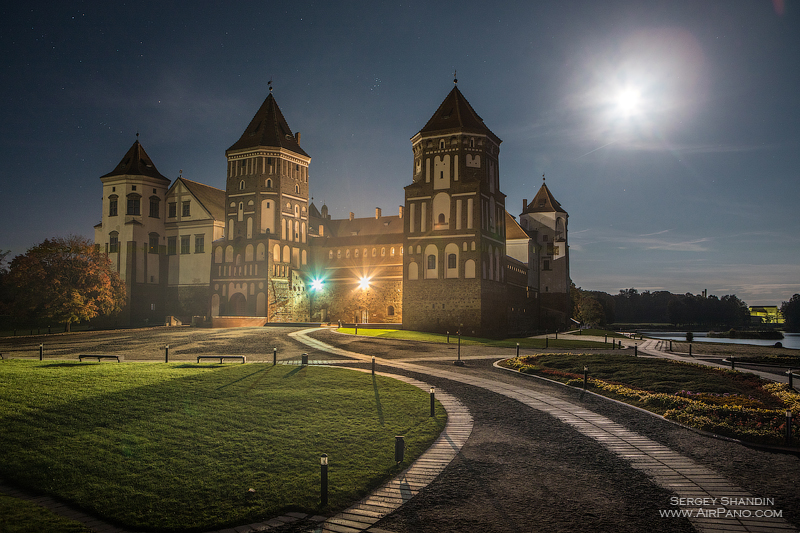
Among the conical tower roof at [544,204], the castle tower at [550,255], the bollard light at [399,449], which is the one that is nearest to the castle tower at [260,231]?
the castle tower at [550,255]

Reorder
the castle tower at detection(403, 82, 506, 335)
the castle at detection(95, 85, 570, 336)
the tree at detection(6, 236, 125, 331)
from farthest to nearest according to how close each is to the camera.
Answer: the castle at detection(95, 85, 570, 336)
the castle tower at detection(403, 82, 506, 335)
the tree at detection(6, 236, 125, 331)

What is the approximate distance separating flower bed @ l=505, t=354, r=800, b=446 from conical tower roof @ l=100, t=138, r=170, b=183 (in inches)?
2177

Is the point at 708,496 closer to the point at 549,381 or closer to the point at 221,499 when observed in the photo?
Result: the point at 221,499

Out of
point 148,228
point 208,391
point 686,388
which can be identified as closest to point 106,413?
point 208,391

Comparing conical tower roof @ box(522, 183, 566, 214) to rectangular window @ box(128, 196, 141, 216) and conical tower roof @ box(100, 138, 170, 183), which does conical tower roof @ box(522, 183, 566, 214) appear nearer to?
conical tower roof @ box(100, 138, 170, 183)

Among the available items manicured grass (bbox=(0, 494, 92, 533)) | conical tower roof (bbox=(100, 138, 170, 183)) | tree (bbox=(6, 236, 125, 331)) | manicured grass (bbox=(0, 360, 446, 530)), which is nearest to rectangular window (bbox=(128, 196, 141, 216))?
conical tower roof (bbox=(100, 138, 170, 183))

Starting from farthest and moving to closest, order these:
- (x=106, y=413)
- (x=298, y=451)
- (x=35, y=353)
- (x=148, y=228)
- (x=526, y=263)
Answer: (x=526, y=263) < (x=148, y=228) < (x=35, y=353) < (x=106, y=413) < (x=298, y=451)

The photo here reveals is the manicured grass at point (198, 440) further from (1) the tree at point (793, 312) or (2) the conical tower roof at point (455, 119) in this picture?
(1) the tree at point (793, 312)

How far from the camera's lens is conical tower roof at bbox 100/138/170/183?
56.9 metres

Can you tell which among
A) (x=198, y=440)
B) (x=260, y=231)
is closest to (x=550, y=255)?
(x=260, y=231)

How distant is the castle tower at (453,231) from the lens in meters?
44.2

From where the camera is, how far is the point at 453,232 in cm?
4506

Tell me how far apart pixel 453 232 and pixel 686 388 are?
3056 cm

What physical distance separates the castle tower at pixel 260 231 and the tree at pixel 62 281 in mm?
12993
